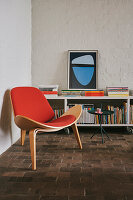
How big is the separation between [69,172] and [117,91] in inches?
85.2

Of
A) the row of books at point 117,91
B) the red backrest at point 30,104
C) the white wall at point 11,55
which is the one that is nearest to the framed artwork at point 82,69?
the row of books at point 117,91

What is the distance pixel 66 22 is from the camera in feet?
13.2

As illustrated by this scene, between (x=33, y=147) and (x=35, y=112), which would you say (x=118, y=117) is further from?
(x=33, y=147)

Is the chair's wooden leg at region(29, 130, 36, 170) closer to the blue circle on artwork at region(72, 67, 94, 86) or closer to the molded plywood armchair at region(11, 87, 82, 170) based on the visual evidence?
the molded plywood armchair at region(11, 87, 82, 170)

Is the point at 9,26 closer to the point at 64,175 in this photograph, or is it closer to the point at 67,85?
the point at 67,85

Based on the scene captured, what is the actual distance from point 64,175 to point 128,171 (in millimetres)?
663

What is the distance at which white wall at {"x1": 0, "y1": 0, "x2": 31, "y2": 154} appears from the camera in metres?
2.57

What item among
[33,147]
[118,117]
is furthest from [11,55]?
[118,117]

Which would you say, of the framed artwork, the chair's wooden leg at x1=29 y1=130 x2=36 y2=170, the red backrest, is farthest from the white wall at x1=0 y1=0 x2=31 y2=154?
the framed artwork

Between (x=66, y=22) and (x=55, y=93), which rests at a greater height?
(x=66, y=22)

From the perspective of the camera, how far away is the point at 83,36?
402 centimetres

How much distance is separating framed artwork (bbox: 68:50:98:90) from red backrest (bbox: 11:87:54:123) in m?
1.15

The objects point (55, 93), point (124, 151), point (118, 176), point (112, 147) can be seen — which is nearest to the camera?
point (118, 176)

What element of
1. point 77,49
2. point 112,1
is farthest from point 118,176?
point 112,1
